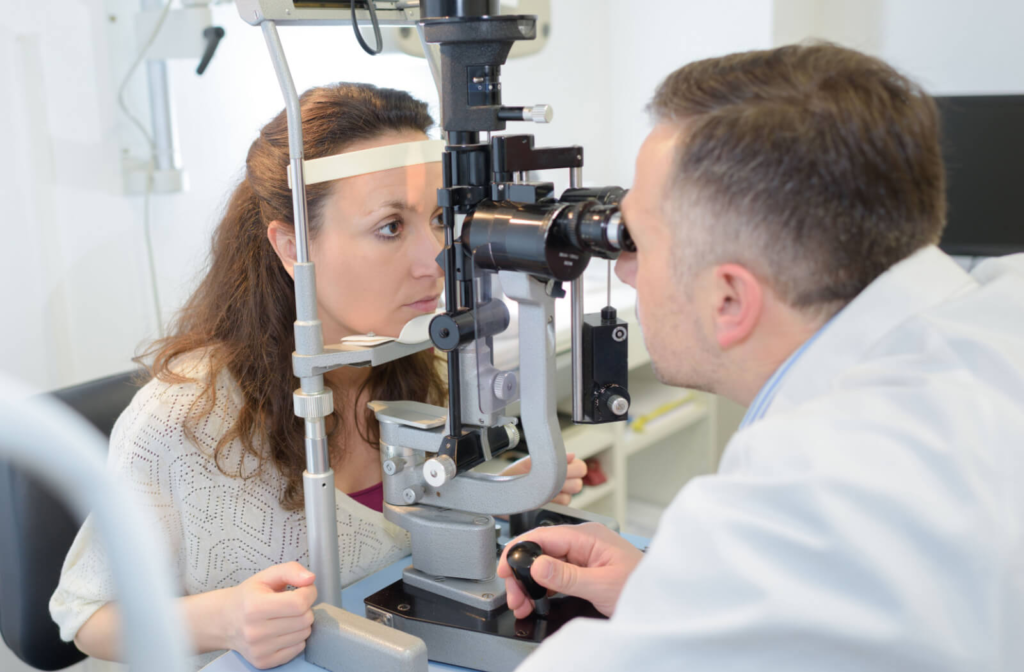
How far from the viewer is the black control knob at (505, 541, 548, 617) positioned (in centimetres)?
93

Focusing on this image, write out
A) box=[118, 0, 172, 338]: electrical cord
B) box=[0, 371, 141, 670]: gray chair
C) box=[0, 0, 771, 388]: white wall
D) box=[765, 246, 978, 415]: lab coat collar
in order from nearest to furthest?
1. box=[765, 246, 978, 415]: lab coat collar
2. box=[0, 371, 141, 670]: gray chair
3. box=[0, 0, 771, 388]: white wall
4. box=[118, 0, 172, 338]: electrical cord

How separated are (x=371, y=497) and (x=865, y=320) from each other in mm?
839

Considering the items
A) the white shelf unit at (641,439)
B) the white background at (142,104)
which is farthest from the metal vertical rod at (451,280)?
the white shelf unit at (641,439)

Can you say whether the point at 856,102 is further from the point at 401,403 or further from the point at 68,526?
the point at 68,526

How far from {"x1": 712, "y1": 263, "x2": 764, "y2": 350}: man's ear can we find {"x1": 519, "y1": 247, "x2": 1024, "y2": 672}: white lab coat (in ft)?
0.43

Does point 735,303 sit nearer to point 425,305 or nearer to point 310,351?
point 310,351

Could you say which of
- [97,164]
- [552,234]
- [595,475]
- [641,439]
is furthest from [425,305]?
[641,439]

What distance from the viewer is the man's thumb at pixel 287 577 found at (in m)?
0.96

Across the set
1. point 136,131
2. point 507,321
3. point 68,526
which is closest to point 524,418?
point 507,321

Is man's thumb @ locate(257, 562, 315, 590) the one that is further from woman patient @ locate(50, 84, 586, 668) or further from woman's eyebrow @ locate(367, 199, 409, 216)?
woman's eyebrow @ locate(367, 199, 409, 216)

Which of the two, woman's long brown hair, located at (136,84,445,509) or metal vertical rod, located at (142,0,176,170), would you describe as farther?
metal vertical rod, located at (142,0,176,170)

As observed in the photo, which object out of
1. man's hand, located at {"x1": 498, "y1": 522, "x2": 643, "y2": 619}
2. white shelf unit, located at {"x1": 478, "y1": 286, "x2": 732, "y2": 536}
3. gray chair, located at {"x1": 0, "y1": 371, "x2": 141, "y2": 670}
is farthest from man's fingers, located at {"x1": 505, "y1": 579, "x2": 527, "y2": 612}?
white shelf unit, located at {"x1": 478, "y1": 286, "x2": 732, "y2": 536}

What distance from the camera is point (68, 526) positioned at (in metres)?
1.29

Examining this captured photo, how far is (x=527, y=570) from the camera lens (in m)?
0.93
